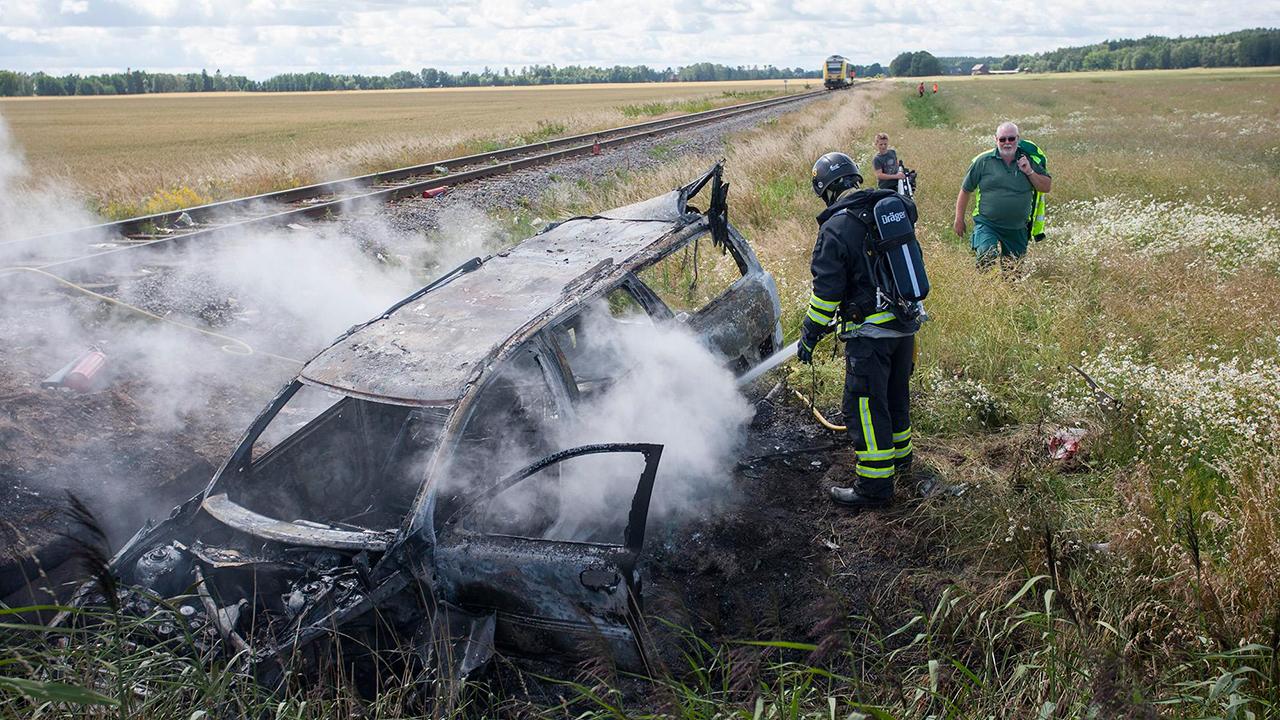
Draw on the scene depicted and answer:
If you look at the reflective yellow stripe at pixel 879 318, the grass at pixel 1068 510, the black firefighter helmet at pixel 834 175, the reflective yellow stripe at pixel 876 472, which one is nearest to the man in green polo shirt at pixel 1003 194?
the grass at pixel 1068 510

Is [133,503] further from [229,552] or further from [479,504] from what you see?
[479,504]

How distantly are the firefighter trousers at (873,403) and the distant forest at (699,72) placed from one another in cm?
8361

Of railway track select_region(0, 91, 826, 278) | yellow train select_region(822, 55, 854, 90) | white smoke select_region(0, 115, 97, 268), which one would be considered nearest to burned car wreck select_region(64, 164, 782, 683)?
railway track select_region(0, 91, 826, 278)

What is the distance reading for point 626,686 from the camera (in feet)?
11.3

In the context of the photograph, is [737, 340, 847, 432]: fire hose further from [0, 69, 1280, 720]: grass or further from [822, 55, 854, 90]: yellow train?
[822, 55, 854, 90]: yellow train

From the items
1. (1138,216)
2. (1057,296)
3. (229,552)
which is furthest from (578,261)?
(1138,216)

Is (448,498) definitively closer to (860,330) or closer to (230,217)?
(860,330)

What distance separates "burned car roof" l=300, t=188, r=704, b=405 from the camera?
3.74 metres

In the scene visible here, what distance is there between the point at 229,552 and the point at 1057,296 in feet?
22.2

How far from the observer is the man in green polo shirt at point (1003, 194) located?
7234 millimetres

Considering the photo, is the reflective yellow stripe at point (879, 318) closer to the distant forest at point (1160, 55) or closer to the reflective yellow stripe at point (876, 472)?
the reflective yellow stripe at point (876, 472)

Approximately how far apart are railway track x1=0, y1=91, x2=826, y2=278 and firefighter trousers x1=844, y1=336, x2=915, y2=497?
29.0 ft

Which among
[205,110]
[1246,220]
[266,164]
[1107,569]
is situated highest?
[205,110]

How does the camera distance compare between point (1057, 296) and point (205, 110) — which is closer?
point (1057, 296)
